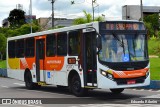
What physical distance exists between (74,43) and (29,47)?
5557 millimetres

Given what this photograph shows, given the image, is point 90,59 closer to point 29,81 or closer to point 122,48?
point 122,48

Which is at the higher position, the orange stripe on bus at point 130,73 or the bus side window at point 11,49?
the bus side window at point 11,49

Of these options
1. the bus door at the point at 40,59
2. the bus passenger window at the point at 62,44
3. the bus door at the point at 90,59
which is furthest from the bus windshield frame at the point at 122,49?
the bus door at the point at 40,59

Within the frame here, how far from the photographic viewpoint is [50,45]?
20266mm

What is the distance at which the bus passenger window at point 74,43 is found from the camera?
A: 17.6 meters

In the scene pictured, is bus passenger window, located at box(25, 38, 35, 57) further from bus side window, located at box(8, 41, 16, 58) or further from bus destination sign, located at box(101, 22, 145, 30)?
bus destination sign, located at box(101, 22, 145, 30)

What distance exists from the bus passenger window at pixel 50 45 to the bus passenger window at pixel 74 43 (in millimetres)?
1727

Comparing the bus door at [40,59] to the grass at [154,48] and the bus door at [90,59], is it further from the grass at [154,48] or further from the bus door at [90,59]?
the grass at [154,48]

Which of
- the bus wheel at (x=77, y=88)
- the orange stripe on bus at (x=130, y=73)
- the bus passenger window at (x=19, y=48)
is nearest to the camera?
the orange stripe on bus at (x=130, y=73)

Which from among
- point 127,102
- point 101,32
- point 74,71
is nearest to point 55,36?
point 74,71

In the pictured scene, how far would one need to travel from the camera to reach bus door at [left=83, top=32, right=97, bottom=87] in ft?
53.8

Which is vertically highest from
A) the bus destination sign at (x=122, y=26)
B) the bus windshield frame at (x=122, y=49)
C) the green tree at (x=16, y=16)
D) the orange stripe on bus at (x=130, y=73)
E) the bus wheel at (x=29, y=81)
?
the green tree at (x=16, y=16)

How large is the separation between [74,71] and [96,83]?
201 cm

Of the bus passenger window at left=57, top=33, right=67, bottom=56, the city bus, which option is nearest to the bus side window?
the city bus
